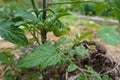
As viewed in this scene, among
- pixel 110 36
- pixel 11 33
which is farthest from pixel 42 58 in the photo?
pixel 110 36

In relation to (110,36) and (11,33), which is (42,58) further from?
(110,36)

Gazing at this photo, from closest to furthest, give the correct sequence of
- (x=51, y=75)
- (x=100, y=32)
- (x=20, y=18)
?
(x=20, y=18)
(x=51, y=75)
(x=100, y=32)

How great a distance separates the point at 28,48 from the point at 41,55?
1.35ft

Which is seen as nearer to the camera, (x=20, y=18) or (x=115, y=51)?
(x=20, y=18)

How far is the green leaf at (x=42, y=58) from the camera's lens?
0.96 m

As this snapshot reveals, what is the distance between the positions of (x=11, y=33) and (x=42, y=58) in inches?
4.9

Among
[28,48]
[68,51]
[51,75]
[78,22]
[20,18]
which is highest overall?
[20,18]

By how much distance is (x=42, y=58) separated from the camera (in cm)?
97

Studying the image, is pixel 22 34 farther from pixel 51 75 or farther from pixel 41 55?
pixel 51 75

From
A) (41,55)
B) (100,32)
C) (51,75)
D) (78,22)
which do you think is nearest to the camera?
(41,55)

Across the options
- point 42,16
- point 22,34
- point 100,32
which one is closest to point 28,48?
point 42,16

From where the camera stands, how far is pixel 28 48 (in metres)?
1.38

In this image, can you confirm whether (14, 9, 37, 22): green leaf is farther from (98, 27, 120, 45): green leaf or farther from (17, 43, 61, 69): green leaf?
(98, 27, 120, 45): green leaf

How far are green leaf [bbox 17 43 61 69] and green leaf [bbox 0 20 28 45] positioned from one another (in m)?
0.05
